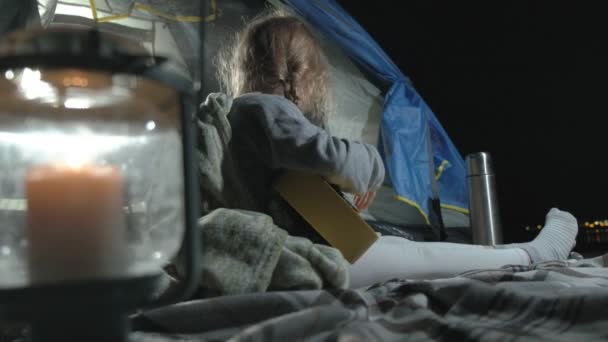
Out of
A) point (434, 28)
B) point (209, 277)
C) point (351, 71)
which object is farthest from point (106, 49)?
point (434, 28)

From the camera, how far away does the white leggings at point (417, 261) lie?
2.96ft

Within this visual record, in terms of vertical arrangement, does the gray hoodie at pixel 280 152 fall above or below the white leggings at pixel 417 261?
above

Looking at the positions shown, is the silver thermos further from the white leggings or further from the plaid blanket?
the plaid blanket

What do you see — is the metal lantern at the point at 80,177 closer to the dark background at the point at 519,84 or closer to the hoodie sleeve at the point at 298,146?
the hoodie sleeve at the point at 298,146

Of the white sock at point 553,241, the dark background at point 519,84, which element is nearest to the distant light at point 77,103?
the white sock at point 553,241

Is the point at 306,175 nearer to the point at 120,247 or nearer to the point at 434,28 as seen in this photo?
the point at 120,247

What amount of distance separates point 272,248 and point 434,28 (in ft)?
7.82

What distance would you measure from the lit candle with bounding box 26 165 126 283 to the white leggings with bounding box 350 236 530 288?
0.61 metres

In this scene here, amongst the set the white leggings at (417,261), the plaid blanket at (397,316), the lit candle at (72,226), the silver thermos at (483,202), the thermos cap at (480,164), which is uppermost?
the lit candle at (72,226)

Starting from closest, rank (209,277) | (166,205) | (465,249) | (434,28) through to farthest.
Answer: (166,205)
(209,277)
(465,249)
(434,28)

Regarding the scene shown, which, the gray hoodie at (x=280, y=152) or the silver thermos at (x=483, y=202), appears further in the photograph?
the silver thermos at (x=483, y=202)

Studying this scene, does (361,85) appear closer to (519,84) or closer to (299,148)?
(519,84)

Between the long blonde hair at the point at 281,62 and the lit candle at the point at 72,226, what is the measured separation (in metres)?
0.74

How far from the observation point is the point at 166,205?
0.41 m
